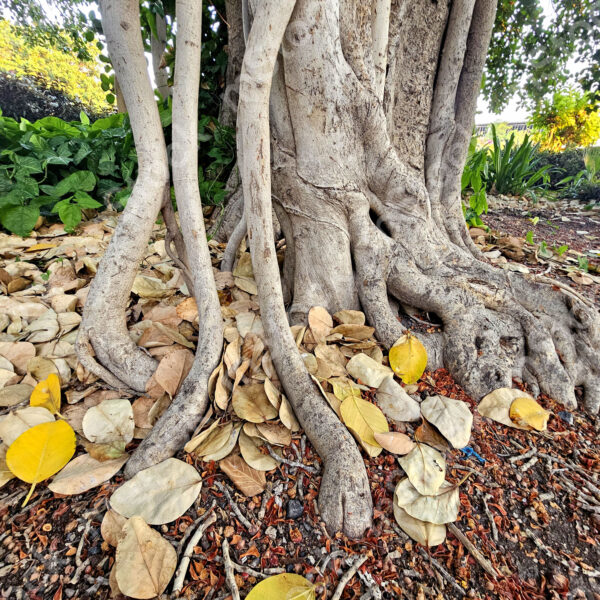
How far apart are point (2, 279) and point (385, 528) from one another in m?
2.19

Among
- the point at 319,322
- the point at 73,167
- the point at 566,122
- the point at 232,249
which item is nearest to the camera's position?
the point at 319,322

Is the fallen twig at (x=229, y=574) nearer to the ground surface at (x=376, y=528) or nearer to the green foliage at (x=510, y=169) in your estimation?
the ground surface at (x=376, y=528)

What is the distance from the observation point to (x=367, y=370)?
127cm

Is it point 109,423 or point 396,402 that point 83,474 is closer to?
point 109,423

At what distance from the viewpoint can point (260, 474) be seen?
100 centimetres

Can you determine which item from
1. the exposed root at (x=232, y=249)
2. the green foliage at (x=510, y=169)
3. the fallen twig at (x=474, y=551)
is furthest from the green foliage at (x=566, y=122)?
the fallen twig at (x=474, y=551)

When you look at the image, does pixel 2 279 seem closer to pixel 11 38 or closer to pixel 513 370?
pixel 513 370

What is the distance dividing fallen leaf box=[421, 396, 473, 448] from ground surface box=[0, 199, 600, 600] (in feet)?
0.21

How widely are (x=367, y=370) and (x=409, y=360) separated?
0.55ft

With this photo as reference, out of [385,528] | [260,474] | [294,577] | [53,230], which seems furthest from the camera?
[53,230]

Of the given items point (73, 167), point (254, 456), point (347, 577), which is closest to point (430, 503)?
point (347, 577)

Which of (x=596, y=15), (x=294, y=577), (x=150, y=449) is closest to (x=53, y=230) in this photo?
(x=150, y=449)

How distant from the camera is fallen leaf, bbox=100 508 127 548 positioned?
0.83m

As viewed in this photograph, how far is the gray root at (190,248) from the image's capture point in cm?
107
